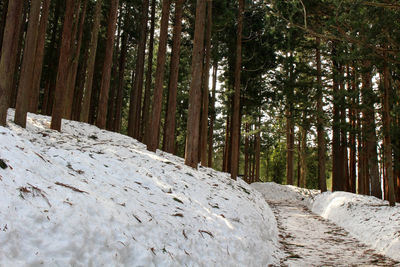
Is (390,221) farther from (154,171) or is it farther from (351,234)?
(154,171)

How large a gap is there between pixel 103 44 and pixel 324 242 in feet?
68.3

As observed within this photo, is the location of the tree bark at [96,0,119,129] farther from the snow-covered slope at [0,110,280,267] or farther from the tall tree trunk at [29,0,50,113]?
the snow-covered slope at [0,110,280,267]

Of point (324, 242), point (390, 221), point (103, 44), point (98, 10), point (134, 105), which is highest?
point (103, 44)

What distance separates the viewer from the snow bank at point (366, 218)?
7.30 m

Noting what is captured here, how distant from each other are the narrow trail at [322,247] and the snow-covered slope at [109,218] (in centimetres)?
57

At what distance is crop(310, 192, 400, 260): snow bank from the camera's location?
287 inches

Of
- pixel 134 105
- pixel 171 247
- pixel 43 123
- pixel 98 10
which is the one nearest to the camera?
pixel 171 247

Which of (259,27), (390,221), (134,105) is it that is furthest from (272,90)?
(390,221)

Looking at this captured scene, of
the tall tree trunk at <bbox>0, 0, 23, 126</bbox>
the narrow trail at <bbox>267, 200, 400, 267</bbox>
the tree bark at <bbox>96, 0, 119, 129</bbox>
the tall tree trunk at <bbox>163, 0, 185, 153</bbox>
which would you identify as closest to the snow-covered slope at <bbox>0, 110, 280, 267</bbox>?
the narrow trail at <bbox>267, 200, 400, 267</bbox>

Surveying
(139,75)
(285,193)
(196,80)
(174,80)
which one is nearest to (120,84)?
(139,75)

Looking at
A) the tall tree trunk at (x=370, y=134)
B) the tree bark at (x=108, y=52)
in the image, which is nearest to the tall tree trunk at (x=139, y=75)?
the tree bark at (x=108, y=52)

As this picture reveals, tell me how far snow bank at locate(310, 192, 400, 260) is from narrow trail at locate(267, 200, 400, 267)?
30cm

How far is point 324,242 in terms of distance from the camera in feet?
26.6

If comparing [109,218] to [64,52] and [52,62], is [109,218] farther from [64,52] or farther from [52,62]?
[52,62]
